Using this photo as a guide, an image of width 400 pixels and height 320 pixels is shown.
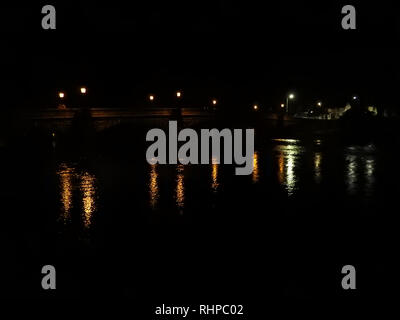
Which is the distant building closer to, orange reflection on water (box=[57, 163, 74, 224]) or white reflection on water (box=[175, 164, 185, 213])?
white reflection on water (box=[175, 164, 185, 213])

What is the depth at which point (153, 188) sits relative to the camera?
1789cm

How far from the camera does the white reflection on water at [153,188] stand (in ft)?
49.8

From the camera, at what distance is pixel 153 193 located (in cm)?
1683

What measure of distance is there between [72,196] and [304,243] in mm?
8880

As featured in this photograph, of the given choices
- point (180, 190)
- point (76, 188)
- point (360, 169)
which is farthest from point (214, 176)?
point (360, 169)

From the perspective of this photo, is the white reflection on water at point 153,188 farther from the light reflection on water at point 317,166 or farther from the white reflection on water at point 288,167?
the light reflection on water at point 317,166

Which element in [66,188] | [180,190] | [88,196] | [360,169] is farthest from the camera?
[360,169]

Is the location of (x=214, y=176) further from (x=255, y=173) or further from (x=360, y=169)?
(x=360, y=169)

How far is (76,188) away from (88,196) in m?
1.88

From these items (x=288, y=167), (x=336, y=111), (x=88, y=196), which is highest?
(x=336, y=111)

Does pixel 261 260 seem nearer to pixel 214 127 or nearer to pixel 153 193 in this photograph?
pixel 153 193

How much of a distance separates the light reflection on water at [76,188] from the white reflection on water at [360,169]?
9.03 metres

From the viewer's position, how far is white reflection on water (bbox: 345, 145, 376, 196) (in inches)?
698
